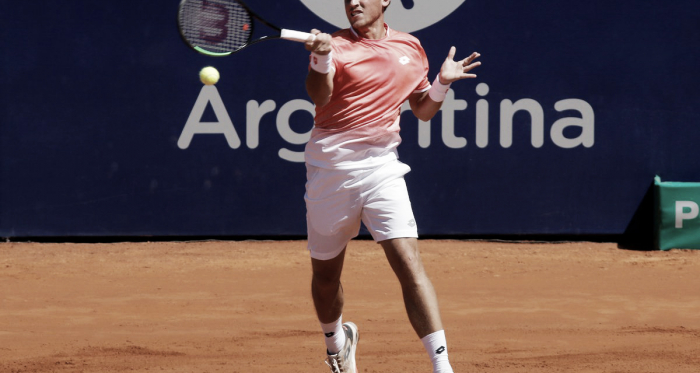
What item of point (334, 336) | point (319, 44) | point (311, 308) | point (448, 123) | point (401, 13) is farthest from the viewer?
point (448, 123)

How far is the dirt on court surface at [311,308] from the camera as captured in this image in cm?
436

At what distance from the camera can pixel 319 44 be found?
3285 millimetres

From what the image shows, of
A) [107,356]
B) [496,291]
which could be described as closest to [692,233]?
[496,291]

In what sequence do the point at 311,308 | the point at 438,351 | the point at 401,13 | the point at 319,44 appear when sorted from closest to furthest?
the point at 319,44 → the point at 438,351 → the point at 311,308 → the point at 401,13

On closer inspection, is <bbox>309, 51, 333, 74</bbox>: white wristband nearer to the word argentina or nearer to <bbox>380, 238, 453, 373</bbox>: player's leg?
<bbox>380, 238, 453, 373</bbox>: player's leg

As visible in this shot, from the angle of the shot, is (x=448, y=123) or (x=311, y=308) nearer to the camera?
(x=311, y=308)

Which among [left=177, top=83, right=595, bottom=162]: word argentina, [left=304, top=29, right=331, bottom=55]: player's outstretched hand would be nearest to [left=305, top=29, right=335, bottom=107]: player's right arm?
[left=304, top=29, right=331, bottom=55]: player's outstretched hand

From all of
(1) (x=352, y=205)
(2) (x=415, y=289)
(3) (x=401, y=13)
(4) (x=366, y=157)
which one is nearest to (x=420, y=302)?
(2) (x=415, y=289)

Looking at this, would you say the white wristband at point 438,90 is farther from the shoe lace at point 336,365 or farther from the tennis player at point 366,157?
the shoe lace at point 336,365

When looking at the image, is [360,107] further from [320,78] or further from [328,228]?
[328,228]

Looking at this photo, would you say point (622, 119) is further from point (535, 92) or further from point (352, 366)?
point (352, 366)

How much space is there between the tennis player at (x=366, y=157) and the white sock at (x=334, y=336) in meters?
0.20

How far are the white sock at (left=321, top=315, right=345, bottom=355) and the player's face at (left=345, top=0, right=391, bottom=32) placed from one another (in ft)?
3.94

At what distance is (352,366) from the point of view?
13.2ft
